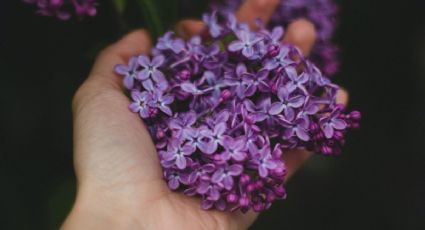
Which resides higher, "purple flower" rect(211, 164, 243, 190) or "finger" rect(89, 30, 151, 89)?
"finger" rect(89, 30, 151, 89)

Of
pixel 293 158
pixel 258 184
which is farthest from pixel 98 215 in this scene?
pixel 293 158

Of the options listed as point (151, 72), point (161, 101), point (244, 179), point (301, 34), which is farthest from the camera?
point (301, 34)

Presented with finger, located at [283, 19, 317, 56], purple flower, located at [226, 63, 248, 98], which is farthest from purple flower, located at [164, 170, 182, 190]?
finger, located at [283, 19, 317, 56]

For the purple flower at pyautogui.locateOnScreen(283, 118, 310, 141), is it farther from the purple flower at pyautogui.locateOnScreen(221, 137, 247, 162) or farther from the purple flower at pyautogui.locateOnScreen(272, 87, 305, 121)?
the purple flower at pyautogui.locateOnScreen(221, 137, 247, 162)

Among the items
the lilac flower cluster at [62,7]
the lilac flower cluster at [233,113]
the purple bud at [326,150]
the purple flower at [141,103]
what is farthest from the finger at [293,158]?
the lilac flower cluster at [62,7]

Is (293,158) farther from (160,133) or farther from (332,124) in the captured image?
(160,133)

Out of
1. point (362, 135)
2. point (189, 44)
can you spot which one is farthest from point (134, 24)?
point (362, 135)

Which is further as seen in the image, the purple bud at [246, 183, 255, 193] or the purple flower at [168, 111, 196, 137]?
the purple flower at [168, 111, 196, 137]
